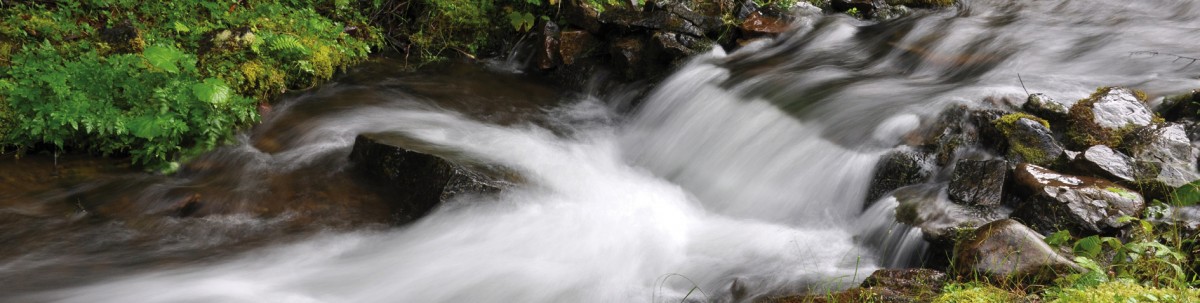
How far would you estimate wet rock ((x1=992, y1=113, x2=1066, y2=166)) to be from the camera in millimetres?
4656

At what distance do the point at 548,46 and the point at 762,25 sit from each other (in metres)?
2.27

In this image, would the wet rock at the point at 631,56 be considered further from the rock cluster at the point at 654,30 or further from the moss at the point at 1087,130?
the moss at the point at 1087,130

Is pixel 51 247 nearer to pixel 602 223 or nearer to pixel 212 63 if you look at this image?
pixel 212 63

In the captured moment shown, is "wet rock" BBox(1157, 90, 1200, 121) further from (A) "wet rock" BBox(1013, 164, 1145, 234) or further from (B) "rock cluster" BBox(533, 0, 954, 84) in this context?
(B) "rock cluster" BBox(533, 0, 954, 84)

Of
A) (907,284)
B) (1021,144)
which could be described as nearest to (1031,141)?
(1021,144)

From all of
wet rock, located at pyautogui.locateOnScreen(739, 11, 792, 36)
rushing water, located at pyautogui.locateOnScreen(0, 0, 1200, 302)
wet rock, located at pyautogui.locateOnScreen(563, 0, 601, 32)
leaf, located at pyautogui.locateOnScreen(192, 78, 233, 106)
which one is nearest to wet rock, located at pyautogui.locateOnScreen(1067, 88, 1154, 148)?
rushing water, located at pyautogui.locateOnScreen(0, 0, 1200, 302)

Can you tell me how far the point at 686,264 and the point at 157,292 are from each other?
115 inches

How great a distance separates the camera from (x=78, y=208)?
4.83 meters

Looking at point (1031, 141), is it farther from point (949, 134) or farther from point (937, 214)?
point (937, 214)

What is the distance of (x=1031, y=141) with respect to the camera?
4.75m

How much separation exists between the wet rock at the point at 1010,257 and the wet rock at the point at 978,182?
2.00 ft

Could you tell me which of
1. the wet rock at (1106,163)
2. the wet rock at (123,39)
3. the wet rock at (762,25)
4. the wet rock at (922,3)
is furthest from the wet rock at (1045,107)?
the wet rock at (123,39)

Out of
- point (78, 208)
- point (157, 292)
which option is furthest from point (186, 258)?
point (78, 208)

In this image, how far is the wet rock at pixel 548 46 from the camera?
807 cm
